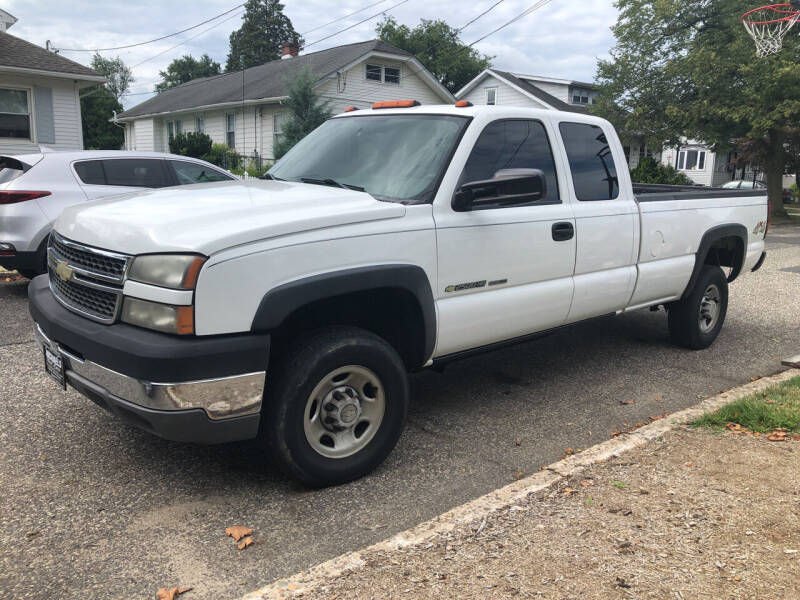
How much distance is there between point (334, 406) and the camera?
12.2 feet

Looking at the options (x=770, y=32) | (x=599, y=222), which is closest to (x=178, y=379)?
(x=599, y=222)

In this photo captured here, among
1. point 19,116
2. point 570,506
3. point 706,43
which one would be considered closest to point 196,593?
point 570,506

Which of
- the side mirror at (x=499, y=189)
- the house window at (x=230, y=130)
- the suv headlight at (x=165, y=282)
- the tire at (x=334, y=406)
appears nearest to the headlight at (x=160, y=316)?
the suv headlight at (x=165, y=282)

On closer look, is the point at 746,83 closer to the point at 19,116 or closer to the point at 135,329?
the point at 19,116

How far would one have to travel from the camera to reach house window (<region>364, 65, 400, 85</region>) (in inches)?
1234

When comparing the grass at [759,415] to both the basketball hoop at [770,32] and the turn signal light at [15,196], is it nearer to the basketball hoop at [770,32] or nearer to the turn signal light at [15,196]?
the turn signal light at [15,196]

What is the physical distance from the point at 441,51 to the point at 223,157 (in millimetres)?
37710

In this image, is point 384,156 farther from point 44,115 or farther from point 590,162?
point 44,115

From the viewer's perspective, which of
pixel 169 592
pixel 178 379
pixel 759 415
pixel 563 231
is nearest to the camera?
pixel 169 592

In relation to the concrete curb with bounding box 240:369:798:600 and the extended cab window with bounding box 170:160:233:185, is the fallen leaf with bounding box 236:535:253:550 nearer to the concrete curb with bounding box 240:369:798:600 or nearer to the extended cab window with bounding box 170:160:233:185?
the concrete curb with bounding box 240:369:798:600

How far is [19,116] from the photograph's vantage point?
745 inches

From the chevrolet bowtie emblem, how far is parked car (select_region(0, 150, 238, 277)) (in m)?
4.47

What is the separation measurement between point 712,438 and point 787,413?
2.26ft

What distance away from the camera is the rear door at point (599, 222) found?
509 centimetres
